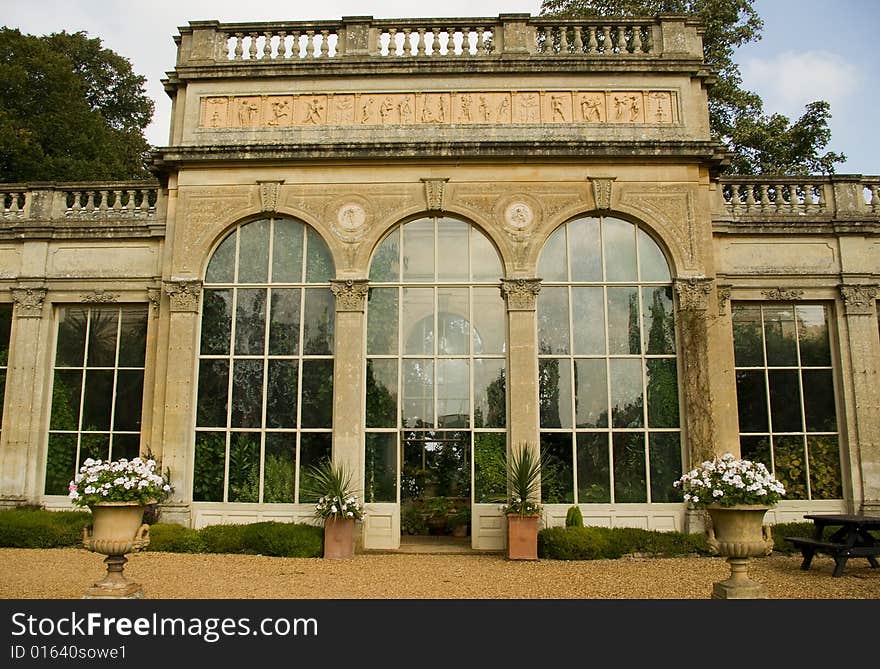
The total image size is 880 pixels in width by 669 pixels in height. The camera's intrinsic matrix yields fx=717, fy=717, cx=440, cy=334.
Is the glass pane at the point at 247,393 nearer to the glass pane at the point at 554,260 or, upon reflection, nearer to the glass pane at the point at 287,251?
the glass pane at the point at 287,251

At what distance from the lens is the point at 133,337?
46.5ft

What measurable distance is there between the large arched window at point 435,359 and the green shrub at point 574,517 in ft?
4.23

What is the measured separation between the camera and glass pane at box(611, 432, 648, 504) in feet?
41.4

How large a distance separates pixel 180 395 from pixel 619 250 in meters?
8.53

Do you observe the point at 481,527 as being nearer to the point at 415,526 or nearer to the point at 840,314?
the point at 415,526

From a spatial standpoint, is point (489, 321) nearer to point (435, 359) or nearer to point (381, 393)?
point (435, 359)

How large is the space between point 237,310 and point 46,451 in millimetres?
4757

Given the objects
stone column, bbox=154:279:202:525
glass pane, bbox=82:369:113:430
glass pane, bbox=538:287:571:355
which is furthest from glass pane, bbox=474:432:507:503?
glass pane, bbox=82:369:113:430

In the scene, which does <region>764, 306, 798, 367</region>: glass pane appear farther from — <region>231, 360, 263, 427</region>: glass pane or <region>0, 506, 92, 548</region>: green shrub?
<region>0, 506, 92, 548</region>: green shrub

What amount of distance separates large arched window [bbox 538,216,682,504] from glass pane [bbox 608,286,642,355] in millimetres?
18

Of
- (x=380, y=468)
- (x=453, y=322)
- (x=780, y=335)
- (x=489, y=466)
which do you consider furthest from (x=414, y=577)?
(x=780, y=335)

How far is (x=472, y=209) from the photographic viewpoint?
1345 centimetres
